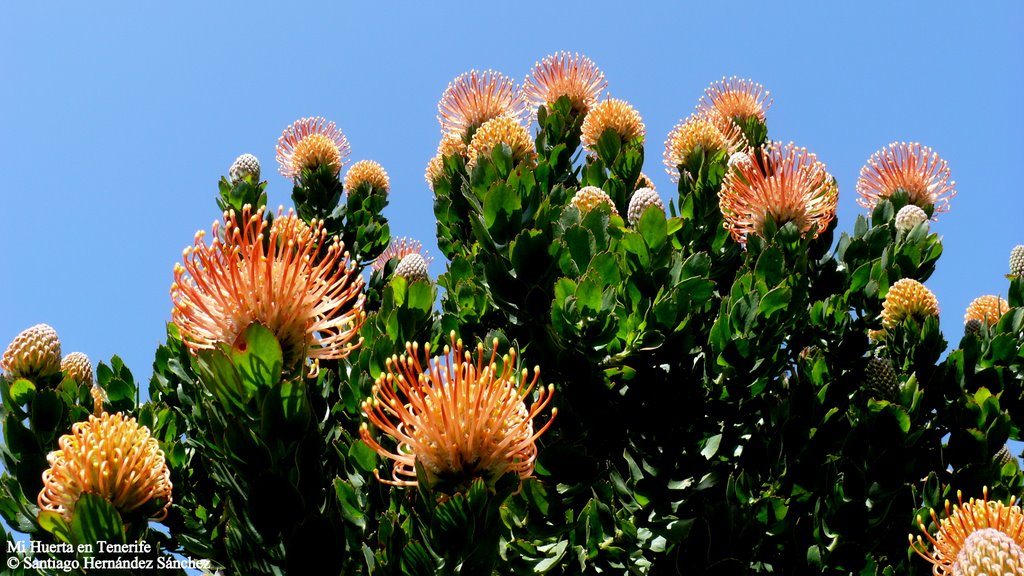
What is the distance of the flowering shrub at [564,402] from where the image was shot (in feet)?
10.4

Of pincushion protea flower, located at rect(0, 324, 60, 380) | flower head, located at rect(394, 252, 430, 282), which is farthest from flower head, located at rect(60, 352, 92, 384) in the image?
flower head, located at rect(394, 252, 430, 282)

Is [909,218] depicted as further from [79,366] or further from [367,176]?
[79,366]

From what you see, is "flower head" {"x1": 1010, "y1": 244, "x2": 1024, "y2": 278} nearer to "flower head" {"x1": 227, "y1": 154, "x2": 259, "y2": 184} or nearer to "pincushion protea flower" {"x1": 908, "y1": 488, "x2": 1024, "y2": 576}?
"pincushion protea flower" {"x1": 908, "y1": 488, "x2": 1024, "y2": 576}

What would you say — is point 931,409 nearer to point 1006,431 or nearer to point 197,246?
point 1006,431

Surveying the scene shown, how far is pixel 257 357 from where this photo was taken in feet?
10.0

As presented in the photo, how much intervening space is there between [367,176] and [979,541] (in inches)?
235

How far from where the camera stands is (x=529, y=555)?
4.08 meters

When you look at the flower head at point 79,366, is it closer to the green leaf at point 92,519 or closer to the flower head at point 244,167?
the flower head at point 244,167

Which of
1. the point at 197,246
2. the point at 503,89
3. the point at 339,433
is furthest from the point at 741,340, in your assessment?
the point at 503,89

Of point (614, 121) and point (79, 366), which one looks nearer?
Result: point (79, 366)

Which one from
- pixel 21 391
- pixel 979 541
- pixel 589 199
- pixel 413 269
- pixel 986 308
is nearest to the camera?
pixel 979 541

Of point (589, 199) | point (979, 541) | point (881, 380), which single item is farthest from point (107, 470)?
point (881, 380)

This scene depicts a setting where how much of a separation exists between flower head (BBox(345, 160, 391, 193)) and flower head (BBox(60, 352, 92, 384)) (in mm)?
2720

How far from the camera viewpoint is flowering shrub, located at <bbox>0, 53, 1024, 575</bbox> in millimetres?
3168
